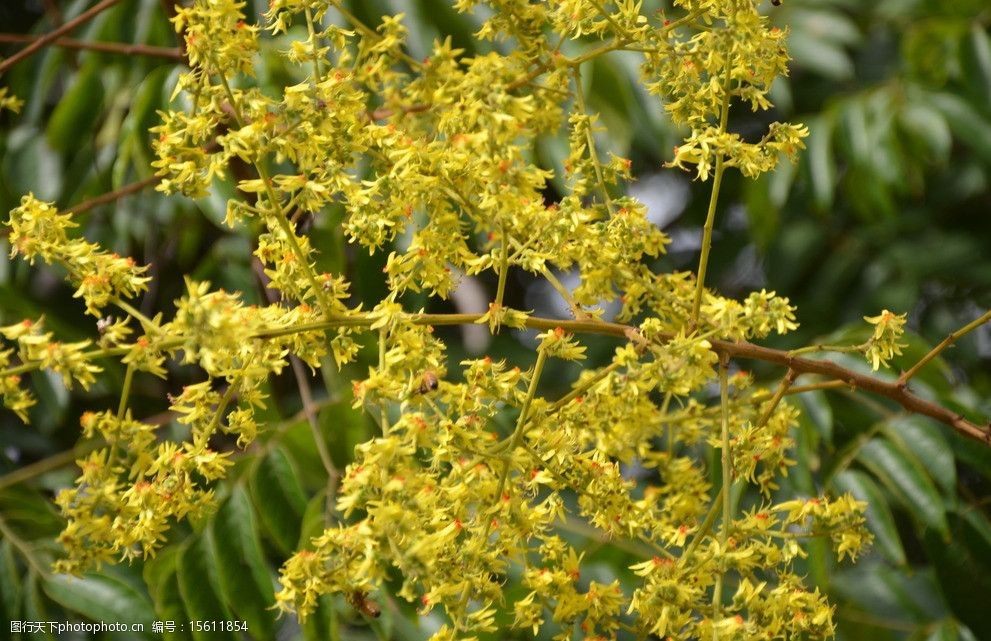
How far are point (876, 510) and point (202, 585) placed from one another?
113 cm

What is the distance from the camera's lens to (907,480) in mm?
2035

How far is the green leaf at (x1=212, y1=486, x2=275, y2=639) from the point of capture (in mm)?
1880

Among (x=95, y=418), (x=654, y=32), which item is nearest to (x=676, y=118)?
(x=654, y=32)

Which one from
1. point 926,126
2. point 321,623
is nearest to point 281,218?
point 321,623

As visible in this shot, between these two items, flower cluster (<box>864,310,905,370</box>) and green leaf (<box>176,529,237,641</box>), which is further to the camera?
green leaf (<box>176,529,237,641</box>)

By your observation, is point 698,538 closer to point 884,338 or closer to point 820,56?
point 884,338

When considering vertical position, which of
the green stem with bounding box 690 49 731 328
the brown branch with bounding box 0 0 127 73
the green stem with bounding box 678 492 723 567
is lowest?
the green stem with bounding box 678 492 723 567

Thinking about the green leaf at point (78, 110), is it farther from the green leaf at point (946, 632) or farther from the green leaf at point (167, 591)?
the green leaf at point (946, 632)

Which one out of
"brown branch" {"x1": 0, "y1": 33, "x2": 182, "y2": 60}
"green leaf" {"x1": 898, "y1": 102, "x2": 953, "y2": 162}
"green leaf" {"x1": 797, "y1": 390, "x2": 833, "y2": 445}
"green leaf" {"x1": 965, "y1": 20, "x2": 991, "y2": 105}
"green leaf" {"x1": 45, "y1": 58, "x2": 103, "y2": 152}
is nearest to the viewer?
"green leaf" {"x1": 797, "y1": 390, "x2": 833, "y2": 445}

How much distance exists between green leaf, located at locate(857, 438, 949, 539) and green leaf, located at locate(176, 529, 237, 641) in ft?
3.70

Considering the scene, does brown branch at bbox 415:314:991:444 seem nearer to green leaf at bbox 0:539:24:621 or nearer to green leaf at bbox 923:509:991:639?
green leaf at bbox 923:509:991:639

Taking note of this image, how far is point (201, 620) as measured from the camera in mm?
1879

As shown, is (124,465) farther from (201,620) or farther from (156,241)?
(156,241)

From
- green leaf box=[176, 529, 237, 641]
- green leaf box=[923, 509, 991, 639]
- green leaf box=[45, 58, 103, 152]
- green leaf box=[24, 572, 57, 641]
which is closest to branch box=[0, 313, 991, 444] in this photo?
green leaf box=[923, 509, 991, 639]
